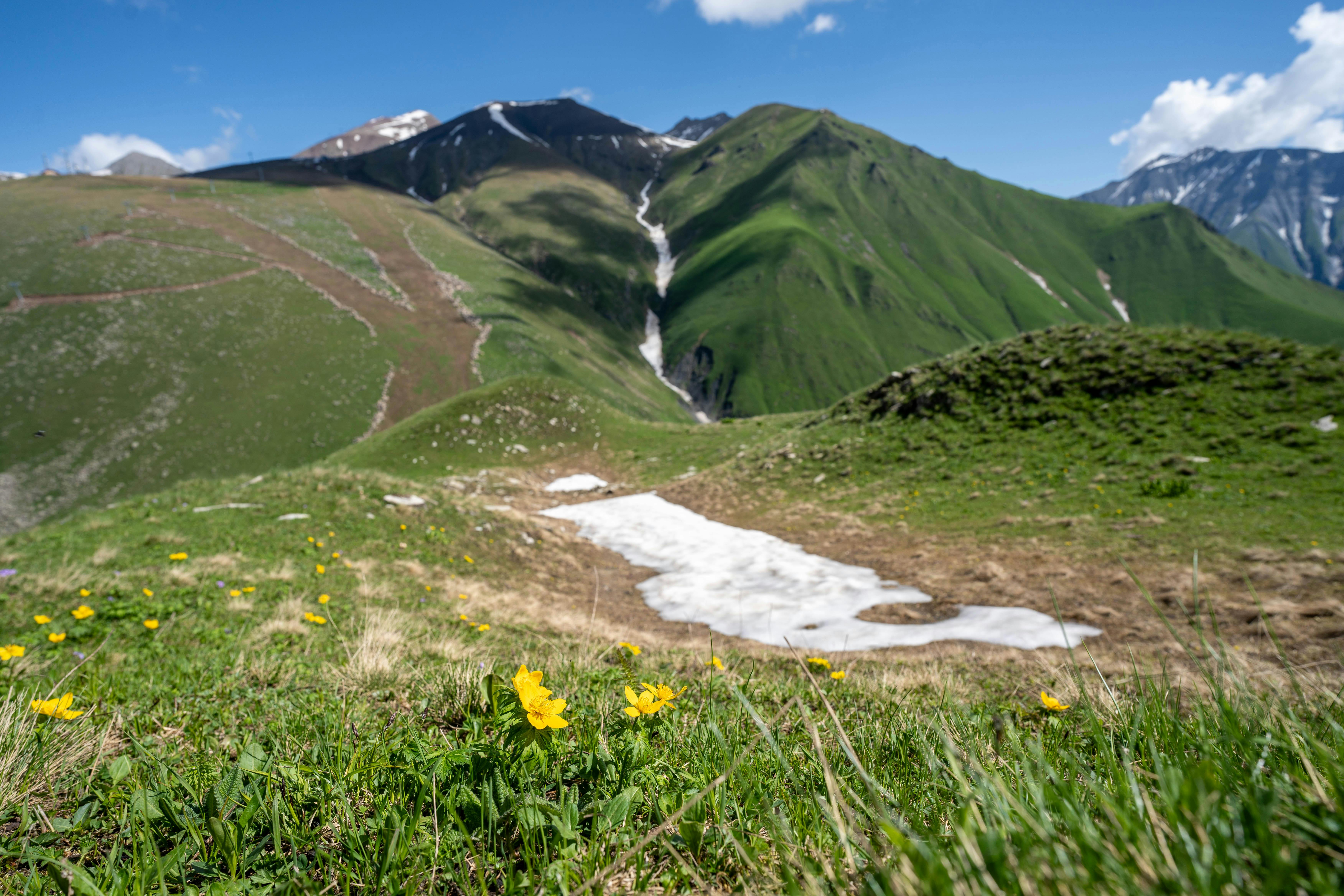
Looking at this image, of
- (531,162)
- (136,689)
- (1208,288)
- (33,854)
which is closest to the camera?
(33,854)

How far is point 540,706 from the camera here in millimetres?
1444

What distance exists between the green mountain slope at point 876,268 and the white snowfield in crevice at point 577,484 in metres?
76.7

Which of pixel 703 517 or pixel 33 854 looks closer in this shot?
pixel 33 854

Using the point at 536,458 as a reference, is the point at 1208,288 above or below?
above

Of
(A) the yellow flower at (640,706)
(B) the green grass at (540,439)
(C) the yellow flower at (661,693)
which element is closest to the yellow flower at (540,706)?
(A) the yellow flower at (640,706)

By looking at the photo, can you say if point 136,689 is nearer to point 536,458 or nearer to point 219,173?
point 536,458

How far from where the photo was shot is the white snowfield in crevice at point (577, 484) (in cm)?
2150

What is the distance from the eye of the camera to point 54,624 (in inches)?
189

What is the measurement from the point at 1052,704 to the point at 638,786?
2014 mm

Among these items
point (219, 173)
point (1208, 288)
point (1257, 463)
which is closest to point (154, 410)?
point (1257, 463)

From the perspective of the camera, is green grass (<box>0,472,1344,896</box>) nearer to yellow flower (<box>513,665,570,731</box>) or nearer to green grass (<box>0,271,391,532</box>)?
yellow flower (<box>513,665,570,731</box>)

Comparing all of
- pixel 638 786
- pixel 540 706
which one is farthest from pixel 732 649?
pixel 540 706

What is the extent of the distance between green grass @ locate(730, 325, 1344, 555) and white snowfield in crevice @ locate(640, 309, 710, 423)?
7483 centimetres

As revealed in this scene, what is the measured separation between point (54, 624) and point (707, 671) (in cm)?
581
